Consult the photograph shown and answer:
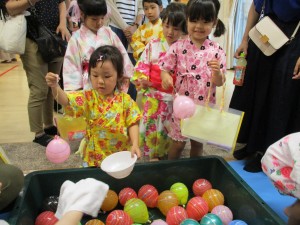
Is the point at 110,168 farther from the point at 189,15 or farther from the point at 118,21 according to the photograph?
the point at 118,21

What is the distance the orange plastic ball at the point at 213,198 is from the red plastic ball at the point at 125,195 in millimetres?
355

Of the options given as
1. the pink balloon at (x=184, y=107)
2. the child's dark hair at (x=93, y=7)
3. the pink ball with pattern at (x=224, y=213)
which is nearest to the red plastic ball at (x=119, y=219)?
the pink ball with pattern at (x=224, y=213)

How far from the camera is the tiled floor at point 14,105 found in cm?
245

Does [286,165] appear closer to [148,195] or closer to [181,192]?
[181,192]

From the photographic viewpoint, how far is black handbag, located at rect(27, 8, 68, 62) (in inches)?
77.4

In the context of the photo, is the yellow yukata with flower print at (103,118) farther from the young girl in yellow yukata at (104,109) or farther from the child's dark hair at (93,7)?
the child's dark hair at (93,7)

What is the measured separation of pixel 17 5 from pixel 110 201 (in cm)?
130

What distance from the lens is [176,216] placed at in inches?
52.0

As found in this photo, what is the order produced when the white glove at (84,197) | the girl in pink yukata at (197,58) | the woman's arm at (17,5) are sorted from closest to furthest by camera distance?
the white glove at (84,197)
the girl in pink yukata at (197,58)
the woman's arm at (17,5)

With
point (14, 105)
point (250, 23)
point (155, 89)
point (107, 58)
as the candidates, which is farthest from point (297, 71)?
point (14, 105)

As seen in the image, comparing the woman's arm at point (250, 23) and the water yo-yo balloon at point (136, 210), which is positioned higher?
the woman's arm at point (250, 23)

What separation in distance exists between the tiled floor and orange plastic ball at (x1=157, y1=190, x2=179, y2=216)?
54.3 inches

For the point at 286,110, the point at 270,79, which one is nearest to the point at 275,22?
the point at 270,79

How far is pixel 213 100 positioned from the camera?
1.67m
